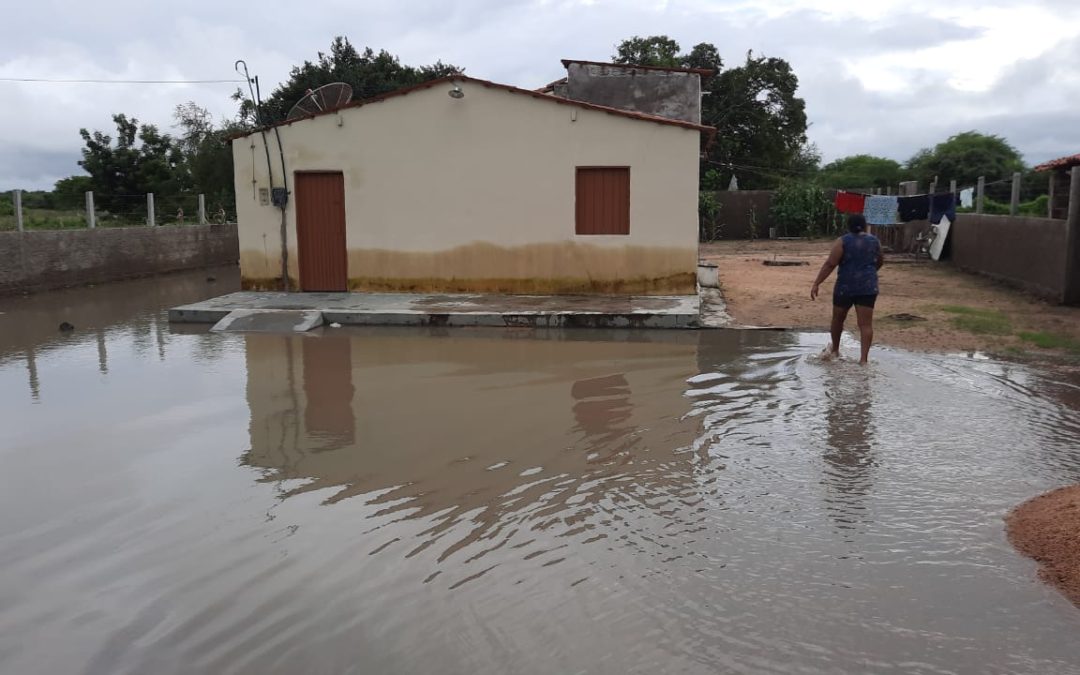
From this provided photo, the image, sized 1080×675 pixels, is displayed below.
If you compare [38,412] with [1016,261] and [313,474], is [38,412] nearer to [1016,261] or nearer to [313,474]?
[313,474]

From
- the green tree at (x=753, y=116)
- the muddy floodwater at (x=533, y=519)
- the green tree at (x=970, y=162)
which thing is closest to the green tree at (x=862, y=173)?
the green tree at (x=970, y=162)

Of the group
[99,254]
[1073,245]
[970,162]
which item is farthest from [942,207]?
[970,162]

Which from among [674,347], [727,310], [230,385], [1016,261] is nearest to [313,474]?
[230,385]

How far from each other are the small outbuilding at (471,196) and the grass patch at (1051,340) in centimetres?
503

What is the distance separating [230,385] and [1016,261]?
1396 cm

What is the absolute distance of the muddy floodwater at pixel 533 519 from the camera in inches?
Result: 139

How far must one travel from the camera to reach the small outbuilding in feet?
45.0

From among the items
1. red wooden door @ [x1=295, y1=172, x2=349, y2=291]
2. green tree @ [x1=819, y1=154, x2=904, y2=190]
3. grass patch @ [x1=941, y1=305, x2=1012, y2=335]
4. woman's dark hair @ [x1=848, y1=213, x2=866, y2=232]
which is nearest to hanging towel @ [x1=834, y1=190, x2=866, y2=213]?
grass patch @ [x1=941, y1=305, x2=1012, y2=335]

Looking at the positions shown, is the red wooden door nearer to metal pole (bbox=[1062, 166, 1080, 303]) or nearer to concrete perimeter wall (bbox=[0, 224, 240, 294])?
concrete perimeter wall (bbox=[0, 224, 240, 294])

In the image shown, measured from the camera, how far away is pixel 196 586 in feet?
13.1

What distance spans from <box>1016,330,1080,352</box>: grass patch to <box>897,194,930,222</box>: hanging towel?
12.3 m

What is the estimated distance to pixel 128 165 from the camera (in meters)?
30.8

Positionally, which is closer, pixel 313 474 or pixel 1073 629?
pixel 1073 629

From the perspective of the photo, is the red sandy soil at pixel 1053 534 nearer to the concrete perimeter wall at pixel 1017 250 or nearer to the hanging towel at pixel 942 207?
the concrete perimeter wall at pixel 1017 250
